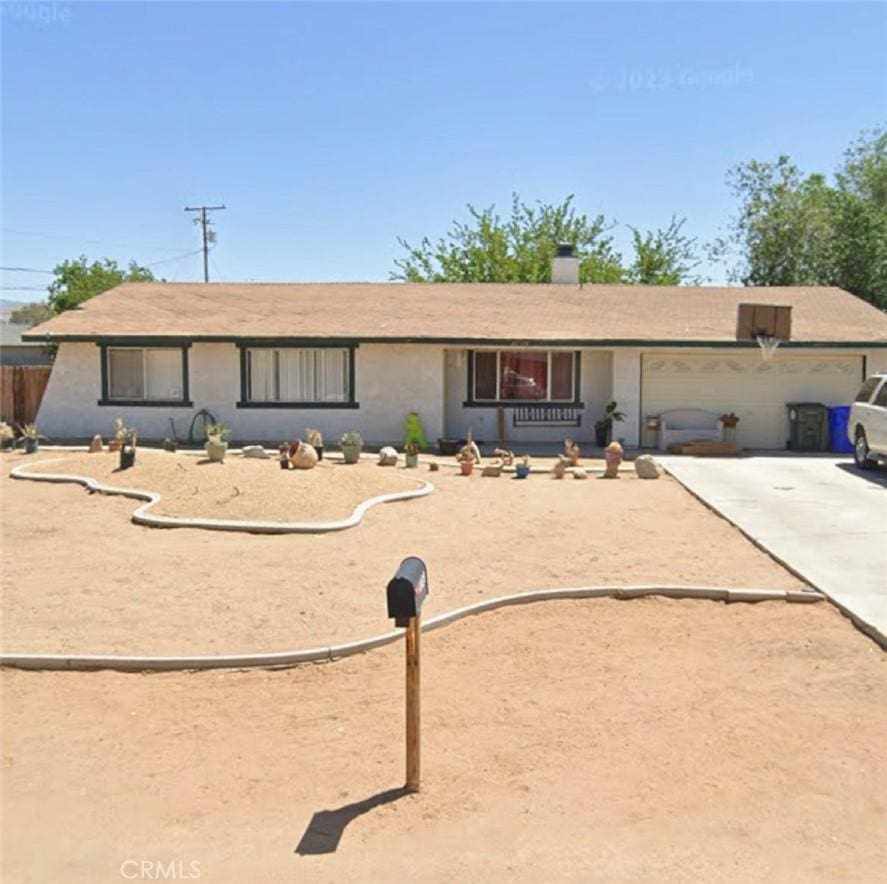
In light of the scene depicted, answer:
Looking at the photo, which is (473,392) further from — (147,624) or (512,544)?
(147,624)

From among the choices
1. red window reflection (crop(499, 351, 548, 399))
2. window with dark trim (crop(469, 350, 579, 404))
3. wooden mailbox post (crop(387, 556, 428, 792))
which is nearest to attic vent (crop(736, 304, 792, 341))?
window with dark trim (crop(469, 350, 579, 404))

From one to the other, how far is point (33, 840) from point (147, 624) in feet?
10.0

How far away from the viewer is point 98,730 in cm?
579

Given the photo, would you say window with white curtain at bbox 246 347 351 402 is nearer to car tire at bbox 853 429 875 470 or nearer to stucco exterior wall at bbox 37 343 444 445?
stucco exterior wall at bbox 37 343 444 445

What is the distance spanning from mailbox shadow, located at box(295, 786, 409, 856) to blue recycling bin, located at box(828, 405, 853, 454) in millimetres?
17202

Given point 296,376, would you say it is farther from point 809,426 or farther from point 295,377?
point 809,426

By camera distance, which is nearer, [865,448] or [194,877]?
[194,877]

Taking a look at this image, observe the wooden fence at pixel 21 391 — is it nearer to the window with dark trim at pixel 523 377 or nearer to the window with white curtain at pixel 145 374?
the window with white curtain at pixel 145 374

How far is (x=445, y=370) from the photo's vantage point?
2148 cm

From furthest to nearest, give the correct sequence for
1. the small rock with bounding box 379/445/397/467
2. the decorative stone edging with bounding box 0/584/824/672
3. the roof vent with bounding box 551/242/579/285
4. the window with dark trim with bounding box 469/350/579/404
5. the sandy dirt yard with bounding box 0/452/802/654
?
the roof vent with bounding box 551/242/579/285, the window with dark trim with bounding box 469/350/579/404, the small rock with bounding box 379/445/397/467, the sandy dirt yard with bounding box 0/452/802/654, the decorative stone edging with bounding box 0/584/824/672

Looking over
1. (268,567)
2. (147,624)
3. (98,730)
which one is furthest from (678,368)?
(98,730)

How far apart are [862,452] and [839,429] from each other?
3163 mm

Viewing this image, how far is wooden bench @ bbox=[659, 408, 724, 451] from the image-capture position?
67.1ft

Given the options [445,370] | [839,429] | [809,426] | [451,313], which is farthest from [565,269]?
[839,429]
